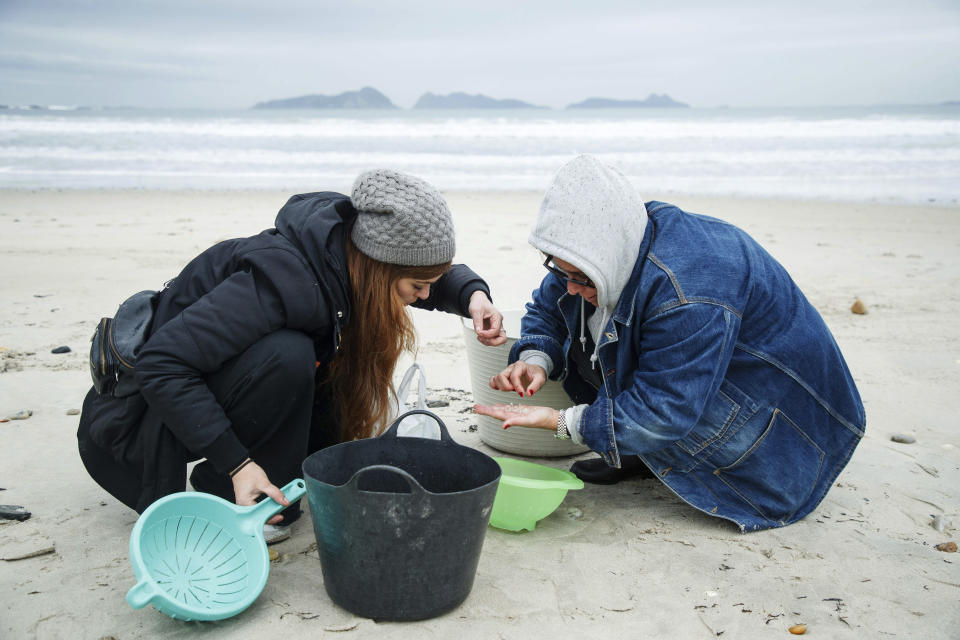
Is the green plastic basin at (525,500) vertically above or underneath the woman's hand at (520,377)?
underneath

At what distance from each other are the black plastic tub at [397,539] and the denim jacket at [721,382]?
22.1 inches

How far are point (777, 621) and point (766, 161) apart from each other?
51.8ft

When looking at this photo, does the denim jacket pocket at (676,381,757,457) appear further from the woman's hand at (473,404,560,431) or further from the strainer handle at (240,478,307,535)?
the strainer handle at (240,478,307,535)

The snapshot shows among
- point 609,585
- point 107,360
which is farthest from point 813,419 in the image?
point 107,360

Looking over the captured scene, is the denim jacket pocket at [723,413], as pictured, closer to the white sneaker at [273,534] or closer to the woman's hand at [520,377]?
the woman's hand at [520,377]

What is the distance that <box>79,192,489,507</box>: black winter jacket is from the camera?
83.0 inches

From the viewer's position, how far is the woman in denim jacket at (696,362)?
2.30 meters

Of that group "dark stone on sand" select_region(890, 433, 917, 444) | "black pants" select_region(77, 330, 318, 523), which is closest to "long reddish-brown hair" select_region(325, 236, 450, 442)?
"black pants" select_region(77, 330, 318, 523)

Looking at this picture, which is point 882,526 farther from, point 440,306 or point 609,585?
point 440,306

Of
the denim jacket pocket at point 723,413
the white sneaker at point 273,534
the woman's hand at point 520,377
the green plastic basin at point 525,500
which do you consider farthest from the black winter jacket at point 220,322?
the denim jacket pocket at point 723,413

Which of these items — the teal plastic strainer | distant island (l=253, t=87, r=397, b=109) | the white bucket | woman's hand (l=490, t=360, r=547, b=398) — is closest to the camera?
the teal plastic strainer

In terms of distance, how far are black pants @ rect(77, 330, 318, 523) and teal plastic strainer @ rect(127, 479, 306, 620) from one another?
0.69ft

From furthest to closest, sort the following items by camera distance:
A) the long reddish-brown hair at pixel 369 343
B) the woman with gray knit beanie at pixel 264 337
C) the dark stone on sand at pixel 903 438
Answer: the dark stone on sand at pixel 903 438, the long reddish-brown hair at pixel 369 343, the woman with gray knit beanie at pixel 264 337

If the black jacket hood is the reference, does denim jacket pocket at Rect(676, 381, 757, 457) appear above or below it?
below
